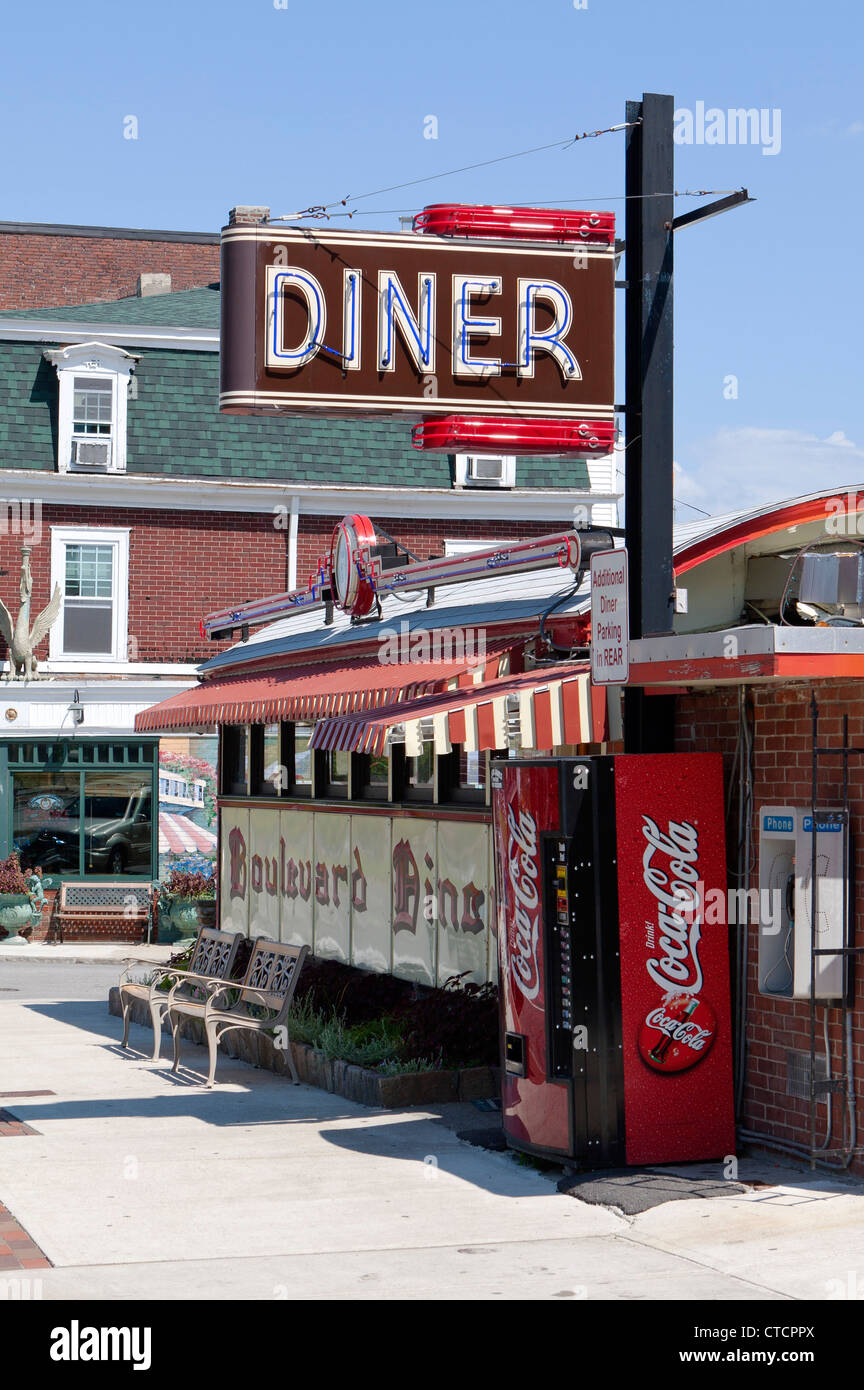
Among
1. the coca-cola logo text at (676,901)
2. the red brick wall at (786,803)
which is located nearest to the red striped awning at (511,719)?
the red brick wall at (786,803)

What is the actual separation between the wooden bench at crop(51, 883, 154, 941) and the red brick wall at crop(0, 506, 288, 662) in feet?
11.8

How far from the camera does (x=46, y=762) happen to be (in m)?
26.4

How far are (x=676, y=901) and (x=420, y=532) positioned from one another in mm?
19176

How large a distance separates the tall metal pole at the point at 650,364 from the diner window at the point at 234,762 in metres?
8.45

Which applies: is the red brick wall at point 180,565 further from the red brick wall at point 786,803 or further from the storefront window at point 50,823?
the red brick wall at point 786,803

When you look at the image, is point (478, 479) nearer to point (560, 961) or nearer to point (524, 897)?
point (524, 897)

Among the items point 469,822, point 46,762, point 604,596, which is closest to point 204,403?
point 46,762

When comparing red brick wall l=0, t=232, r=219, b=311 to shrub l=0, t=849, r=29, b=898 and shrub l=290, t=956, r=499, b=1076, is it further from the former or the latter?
shrub l=290, t=956, r=499, b=1076

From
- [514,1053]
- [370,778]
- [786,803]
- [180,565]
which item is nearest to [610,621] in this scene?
[786,803]

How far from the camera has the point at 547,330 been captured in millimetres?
10078

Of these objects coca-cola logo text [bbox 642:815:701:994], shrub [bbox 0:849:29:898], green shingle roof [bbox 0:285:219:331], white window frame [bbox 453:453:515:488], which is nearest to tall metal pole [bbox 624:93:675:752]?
coca-cola logo text [bbox 642:815:701:994]
